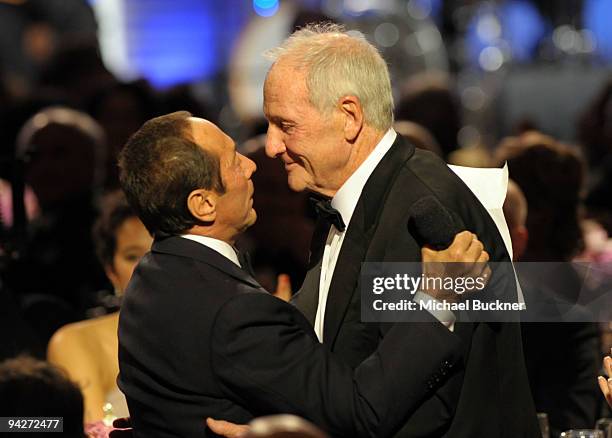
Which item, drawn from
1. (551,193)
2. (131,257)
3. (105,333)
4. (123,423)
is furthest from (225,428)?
(551,193)

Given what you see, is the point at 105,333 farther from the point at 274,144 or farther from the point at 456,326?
the point at 456,326

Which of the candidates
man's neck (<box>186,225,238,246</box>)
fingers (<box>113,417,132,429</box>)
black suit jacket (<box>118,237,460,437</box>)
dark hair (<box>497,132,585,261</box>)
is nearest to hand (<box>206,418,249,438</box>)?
black suit jacket (<box>118,237,460,437</box>)

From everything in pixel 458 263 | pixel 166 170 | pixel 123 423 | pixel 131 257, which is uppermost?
pixel 166 170

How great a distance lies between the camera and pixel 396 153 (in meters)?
2.76

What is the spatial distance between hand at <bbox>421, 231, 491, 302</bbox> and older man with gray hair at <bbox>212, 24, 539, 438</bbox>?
82 mm

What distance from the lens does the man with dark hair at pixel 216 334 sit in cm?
251

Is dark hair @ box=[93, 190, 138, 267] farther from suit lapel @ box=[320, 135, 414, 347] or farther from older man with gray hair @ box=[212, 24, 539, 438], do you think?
suit lapel @ box=[320, 135, 414, 347]

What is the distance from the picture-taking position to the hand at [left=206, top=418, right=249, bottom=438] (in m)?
2.57

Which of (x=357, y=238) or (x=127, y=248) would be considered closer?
(x=357, y=238)

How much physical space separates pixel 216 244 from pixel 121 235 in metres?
1.33

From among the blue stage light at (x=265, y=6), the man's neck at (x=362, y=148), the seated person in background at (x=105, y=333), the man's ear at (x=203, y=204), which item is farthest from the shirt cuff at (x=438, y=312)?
the blue stage light at (x=265, y=6)

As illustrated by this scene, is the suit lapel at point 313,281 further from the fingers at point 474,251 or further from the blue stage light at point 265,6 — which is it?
the blue stage light at point 265,6

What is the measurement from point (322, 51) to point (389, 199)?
0.33m

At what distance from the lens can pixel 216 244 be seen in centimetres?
274
